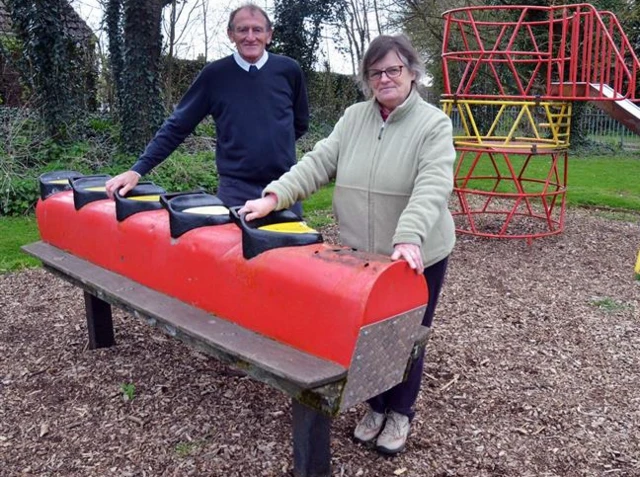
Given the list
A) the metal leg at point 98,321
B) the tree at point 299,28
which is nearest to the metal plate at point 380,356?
the metal leg at point 98,321

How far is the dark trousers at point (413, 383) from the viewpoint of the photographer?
8.00 ft

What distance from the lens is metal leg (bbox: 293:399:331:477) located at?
219 cm

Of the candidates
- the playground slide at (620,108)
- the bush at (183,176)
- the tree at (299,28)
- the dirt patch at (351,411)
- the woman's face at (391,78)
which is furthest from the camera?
the tree at (299,28)

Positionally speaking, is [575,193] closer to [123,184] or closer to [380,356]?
[123,184]

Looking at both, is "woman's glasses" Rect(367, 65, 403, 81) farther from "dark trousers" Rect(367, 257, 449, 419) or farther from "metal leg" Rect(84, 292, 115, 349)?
"metal leg" Rect(84, 292, 115, 349)

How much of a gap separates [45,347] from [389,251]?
237 cm

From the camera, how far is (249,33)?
2.99 metres

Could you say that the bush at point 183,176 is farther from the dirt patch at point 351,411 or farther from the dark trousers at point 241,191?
the dark trousers at point 241,191

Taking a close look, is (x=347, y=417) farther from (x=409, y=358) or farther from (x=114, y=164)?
(x=114, y=164)

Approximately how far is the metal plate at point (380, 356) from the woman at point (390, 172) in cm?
19

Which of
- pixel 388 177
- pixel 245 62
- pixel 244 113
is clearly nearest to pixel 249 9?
pixel 245 62

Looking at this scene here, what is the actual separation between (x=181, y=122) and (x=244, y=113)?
0.36m

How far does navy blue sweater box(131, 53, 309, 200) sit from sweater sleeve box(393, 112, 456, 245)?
44.9 inches

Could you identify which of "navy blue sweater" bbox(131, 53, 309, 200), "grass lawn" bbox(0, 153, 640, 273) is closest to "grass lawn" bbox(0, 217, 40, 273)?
"grass lawn" bbox(0, 153, 640, 273)
